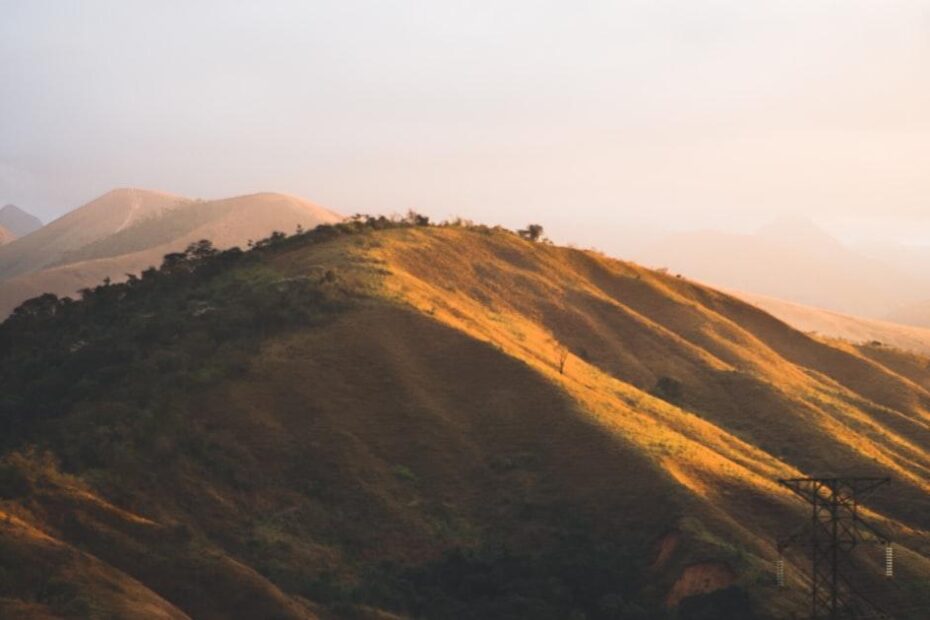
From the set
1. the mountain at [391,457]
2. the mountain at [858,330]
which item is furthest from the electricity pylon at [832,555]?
the mountain at [858,330]

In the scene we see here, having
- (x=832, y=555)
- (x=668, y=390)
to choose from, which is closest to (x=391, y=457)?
(x=832, y=555)

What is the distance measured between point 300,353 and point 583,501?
16202mm

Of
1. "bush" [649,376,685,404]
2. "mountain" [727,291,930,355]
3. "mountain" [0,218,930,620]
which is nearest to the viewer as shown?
"mountain" [0,218,930,620]

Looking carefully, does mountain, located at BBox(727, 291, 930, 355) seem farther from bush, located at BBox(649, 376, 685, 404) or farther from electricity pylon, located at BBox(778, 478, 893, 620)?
electricity pylon, located at BBox(778, 478, 893, 620)

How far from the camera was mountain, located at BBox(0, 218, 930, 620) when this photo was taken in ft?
118

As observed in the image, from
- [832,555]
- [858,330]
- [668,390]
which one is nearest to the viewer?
[832,555]

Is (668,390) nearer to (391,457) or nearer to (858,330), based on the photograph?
(391,457)

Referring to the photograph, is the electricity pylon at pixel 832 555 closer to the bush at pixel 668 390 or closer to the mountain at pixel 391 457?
the mountain at pixel 391 457

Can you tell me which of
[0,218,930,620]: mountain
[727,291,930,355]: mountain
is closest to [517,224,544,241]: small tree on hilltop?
[0,218,930,620]: mountain

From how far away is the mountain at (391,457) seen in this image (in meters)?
36.0

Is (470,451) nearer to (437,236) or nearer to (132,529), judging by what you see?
(132,529)

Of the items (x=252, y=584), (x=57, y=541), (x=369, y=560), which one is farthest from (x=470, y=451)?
(x=57, y=541)

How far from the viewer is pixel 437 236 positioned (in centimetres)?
7762

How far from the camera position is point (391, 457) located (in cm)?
4788
